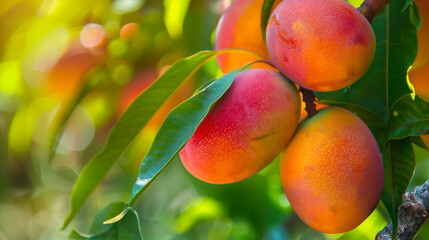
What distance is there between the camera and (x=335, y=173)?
58 cm

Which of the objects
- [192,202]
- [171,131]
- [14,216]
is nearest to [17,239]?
[14,216]

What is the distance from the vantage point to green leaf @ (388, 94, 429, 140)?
0.62 m

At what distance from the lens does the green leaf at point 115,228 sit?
65cm

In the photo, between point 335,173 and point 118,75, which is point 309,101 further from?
point 118,75

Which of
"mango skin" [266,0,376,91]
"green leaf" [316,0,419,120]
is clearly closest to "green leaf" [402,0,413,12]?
"green leaf" [316,0,419,120]

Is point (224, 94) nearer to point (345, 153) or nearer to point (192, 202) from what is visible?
point (345, 153)

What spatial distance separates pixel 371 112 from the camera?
68 centimetres

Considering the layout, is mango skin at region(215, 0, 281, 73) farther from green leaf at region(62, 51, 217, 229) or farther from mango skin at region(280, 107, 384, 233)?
mango skin at region(280, 107, 384, 233)

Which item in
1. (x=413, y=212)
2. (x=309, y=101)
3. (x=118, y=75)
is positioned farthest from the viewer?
(x=118, y=75)

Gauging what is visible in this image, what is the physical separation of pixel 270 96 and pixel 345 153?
0.10 meters

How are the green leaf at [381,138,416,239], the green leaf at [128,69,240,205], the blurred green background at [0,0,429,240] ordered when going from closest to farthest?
the green leaf at [128,69,240,205]
the green leaf at [381,138,416,239]
the blurred green background at [0,0,429,240]

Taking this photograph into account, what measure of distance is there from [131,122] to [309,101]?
22 centimetres

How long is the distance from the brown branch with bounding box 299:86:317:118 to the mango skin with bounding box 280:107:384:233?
0.10 feet

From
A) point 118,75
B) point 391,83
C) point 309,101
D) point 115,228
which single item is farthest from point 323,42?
point 118,75
